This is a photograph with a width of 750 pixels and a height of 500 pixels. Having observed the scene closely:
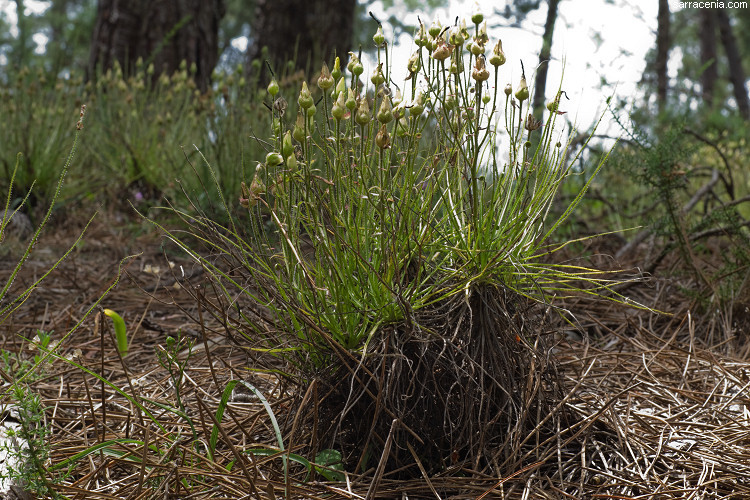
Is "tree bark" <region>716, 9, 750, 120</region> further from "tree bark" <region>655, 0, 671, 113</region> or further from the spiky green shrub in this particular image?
the spiky green shrub

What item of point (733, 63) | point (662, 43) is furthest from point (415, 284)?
point (733, 63)

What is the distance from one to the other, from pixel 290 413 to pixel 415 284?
1.38ft

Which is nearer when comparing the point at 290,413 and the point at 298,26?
the point at 290,413

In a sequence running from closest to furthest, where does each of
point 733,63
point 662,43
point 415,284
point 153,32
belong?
point 415,284, point 153,32, point 662,43, point 733,63

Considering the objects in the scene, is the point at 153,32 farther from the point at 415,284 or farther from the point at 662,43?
the point at 662,43

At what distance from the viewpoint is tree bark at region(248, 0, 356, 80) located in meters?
4.93

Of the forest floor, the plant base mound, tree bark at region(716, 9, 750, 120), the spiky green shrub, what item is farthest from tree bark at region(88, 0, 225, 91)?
tree bark at region(716, 9, 750, 120)

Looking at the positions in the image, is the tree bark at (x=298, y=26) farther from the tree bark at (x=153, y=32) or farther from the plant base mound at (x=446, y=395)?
the plant base mound at (x=446, y=395)

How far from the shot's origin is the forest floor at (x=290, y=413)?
1.22 metres

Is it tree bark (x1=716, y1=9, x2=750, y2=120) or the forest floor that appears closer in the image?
the forest floor

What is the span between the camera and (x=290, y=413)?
1.40 metres

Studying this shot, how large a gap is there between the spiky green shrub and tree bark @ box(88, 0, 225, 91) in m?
3.74

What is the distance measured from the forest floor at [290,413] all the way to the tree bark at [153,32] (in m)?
2.90

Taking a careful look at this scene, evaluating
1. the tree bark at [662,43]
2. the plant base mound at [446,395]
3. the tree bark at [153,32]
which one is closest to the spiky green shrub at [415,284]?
the plant base mound at [446,395]
